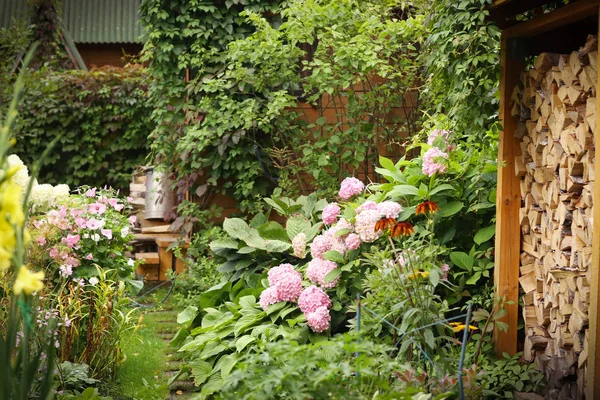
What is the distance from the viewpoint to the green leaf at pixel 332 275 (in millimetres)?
4836

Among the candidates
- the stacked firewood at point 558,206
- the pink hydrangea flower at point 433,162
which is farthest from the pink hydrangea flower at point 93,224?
the stacked firewood at point 558,206

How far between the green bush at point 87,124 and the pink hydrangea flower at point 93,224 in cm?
559

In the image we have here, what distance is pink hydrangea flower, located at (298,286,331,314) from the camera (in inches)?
185

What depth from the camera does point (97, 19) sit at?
17781 mm

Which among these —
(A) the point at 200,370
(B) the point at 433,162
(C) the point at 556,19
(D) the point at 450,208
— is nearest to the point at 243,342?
(A) the point at 200,370

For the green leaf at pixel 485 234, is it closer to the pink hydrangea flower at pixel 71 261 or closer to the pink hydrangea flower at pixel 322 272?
the pink hydrangea flower at pixel 322 272

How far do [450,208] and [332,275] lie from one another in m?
0.85

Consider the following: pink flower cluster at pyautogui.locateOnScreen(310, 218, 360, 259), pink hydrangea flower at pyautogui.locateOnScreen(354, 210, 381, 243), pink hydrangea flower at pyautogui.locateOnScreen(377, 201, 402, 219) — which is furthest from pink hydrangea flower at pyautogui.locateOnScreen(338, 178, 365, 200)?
pink hydrangea flower at pyautogui.locateOnScreen(377, 201, 402, 219)

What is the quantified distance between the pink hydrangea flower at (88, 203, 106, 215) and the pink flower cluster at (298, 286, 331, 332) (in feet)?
4.65

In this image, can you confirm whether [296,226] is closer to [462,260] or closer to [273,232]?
[273,232]

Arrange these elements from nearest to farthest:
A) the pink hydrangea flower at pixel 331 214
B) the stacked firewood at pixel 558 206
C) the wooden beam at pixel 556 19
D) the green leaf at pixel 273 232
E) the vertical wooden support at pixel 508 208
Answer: the wooden beam at pixel 556 19 < the stacked firewood at pixel 558 206 < the vertical wooden support at pixel 508 208 < the pink hydrangea flower at pixel 331 214 < the green leaf at pixel 273 232

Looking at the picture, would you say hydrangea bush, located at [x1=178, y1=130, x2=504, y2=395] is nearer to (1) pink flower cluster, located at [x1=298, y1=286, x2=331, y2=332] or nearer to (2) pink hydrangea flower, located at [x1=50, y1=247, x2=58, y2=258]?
(1) pink flower cluster, located at [x1=298, y1=286, x2=331, y2=332]

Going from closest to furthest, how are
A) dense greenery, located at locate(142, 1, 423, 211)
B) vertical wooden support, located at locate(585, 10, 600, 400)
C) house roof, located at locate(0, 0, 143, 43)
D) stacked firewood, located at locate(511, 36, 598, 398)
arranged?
1. vertical wooden support, located at locate(585, 10, 600, 400)
2. stacked firewood, located at locate(511, 36, 598, 398)
3. dense greenery, located at locate(142, 1, 423, 211)
4. house roof, located at locate(0, 0, 143, 43)

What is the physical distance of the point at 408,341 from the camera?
3680mm
